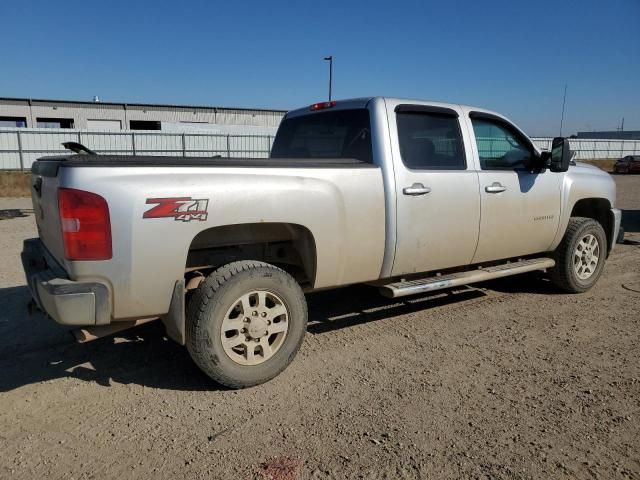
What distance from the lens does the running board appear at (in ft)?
14.2

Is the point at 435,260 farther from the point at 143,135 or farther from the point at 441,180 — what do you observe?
the point at 143,135

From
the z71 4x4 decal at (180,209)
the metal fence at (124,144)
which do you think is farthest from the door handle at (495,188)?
the metal fence at (124,144)

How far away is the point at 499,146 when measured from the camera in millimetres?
5156

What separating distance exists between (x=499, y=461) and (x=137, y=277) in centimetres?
226

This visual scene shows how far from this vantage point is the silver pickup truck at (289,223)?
3.04 metres

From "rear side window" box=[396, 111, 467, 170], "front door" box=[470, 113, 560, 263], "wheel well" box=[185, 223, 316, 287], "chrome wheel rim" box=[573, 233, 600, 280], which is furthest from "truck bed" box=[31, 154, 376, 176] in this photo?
"chrome wheel rim" box=[573, 233, 600, 280]

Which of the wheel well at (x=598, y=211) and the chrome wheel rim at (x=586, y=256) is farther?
the wheel well at (x=598, y=211)

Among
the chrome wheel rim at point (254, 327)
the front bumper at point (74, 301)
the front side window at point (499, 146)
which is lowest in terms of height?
the chrome wheel rim at point (254, 327)

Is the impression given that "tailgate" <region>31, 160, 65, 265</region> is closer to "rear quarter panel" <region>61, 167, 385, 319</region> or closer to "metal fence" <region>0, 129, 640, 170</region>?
"rear quarter panel" <region>61, 167, 385, 319</region>

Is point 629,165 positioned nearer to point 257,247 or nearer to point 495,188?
point 495,188

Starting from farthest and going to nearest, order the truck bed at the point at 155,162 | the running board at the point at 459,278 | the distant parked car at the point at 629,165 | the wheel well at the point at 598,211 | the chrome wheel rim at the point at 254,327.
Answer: the distant parked car at the point at 629,165, the wheel well at the point at 598,211, the running board at the point at 459,278, the chrome wheel rim at the point at 254,327, the truck bed at the point at 155,162

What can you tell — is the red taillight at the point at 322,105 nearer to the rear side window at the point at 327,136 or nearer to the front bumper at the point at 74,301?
the rear side window at the point at 327,136

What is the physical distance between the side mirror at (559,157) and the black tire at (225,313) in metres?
3.08

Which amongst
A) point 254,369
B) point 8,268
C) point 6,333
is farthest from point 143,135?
point 254,369
